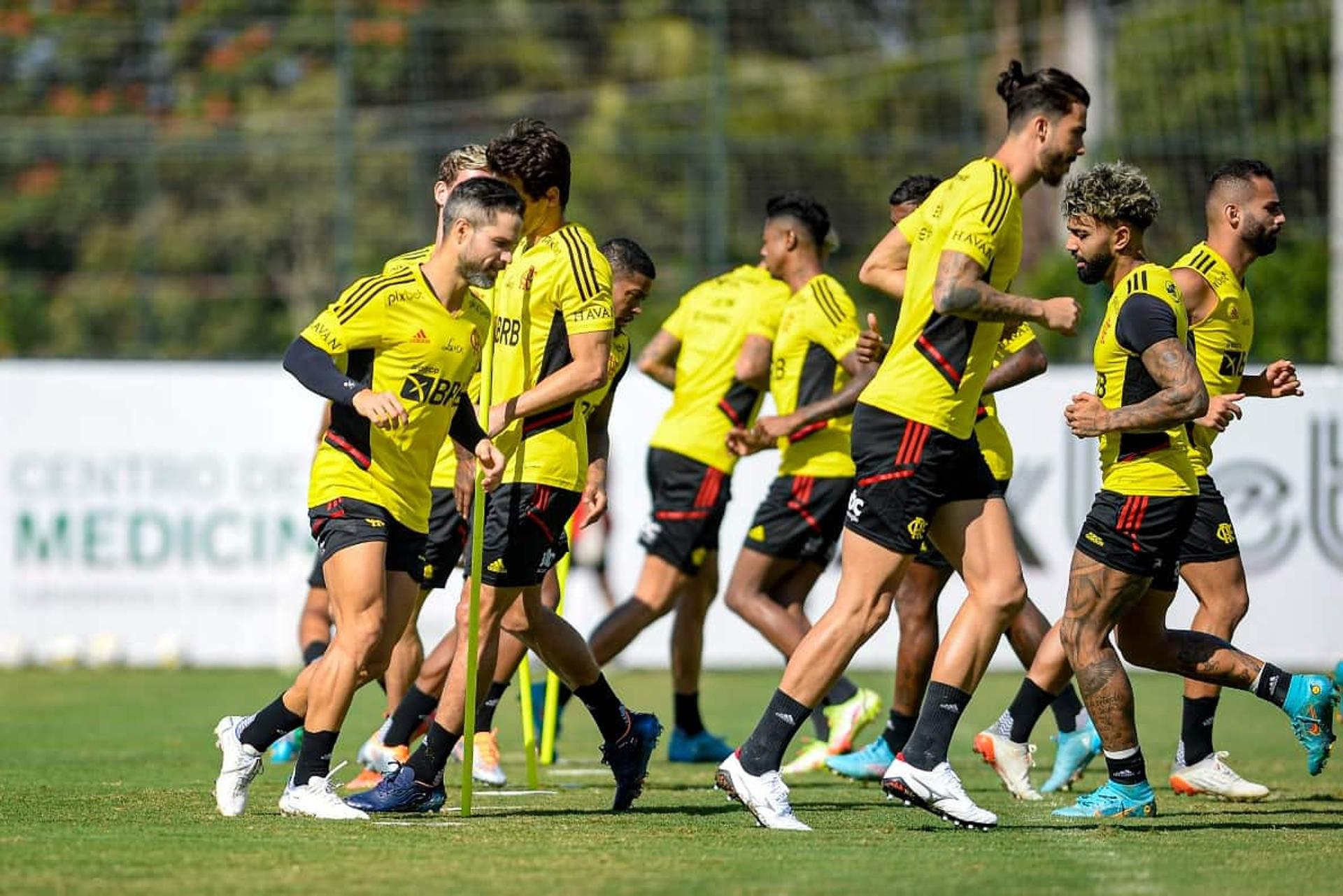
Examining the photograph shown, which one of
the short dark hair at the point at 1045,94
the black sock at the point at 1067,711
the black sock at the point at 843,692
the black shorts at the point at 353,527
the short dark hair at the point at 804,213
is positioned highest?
the short dark hair at the point at 1045,94

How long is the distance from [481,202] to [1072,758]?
3.77 meters

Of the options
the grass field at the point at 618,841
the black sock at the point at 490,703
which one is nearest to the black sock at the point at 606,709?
the grass field at the point at 618,841

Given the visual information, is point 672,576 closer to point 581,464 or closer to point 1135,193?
point 581,464

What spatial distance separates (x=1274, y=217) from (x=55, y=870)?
18.0 feet

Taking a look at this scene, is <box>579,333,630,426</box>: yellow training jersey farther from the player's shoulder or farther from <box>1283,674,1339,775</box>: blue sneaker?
<box>1283,674,1339,775</box>: blue sneaker

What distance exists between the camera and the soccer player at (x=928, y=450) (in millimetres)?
6992

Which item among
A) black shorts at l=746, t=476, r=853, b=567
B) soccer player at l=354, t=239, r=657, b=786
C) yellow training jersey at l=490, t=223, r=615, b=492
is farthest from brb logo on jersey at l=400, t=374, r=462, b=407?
black shorts at l=746, t=476, r=853, b=567

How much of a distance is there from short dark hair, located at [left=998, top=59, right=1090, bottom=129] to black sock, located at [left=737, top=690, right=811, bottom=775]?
7.16 feet

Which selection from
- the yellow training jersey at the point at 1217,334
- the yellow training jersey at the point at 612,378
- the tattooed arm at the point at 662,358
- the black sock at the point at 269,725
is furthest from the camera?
the tattooed arm at the point at 662,358

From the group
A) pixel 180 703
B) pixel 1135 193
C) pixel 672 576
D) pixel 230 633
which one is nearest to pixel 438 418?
pixel 1135 193

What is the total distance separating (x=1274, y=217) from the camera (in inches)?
332

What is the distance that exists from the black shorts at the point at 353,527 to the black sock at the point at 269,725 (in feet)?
1.89

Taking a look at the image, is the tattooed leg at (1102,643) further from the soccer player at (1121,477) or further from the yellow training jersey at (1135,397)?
the yellow training jersey at (1135,397)

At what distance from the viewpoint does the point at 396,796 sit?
289 inches
